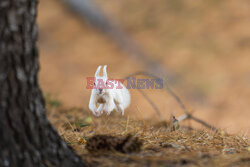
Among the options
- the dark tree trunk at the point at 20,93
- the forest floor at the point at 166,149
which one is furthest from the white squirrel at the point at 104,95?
the dark tree trunk at the point at 20,93

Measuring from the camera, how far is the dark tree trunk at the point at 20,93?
1.14m

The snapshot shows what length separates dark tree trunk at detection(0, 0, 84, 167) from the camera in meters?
1.14

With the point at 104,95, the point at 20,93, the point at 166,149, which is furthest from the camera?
the point at 104,95

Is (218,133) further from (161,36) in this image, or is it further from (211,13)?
(211,13)

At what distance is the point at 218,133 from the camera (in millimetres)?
2035

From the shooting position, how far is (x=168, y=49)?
6621 mm

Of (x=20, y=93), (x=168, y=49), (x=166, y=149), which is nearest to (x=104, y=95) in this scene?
(x=166, y=149)

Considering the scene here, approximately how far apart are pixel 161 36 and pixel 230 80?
6.82ft

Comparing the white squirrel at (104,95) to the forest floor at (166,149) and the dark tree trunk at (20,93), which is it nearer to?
the forest floor at (166,149)

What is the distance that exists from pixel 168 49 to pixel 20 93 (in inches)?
222

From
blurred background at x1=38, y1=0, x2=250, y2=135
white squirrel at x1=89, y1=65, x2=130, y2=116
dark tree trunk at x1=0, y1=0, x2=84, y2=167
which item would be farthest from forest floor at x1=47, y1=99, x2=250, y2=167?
blurred background at x1=38, y1=0, x2=250, y2=135

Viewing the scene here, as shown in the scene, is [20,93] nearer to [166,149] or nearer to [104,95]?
[104,95]

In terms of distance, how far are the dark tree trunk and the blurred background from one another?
3.19m

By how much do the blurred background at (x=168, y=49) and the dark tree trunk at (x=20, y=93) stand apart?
3195 millimetres
